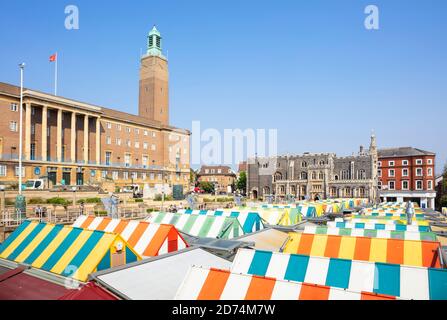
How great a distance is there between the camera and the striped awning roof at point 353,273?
5547 mm

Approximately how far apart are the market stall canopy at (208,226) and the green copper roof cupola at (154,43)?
219 ft

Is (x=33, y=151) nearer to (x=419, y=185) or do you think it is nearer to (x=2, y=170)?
(x=2, y=170)

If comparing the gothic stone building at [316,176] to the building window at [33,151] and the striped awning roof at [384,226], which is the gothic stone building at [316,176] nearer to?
the building window at [33,151]

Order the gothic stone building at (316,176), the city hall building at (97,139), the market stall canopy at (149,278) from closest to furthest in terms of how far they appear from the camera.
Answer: the market stall canopy at (149,278) < the city hall building at (97,139) < the gothic stone building at (316,176)

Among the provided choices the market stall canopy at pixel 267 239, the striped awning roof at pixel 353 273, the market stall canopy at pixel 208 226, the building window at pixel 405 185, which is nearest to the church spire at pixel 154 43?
the building window at pixel 405 185

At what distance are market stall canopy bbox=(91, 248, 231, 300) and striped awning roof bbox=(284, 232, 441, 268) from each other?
293 centimetres

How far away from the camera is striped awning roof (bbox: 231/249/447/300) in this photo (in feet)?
18.2

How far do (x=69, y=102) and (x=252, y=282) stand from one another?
172 ft

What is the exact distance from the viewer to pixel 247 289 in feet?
15.3

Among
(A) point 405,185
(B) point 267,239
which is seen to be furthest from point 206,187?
(B) point 267,239

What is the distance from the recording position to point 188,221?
14773 mm

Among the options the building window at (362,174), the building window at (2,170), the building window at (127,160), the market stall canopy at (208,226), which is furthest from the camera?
the building window at (362,174)
